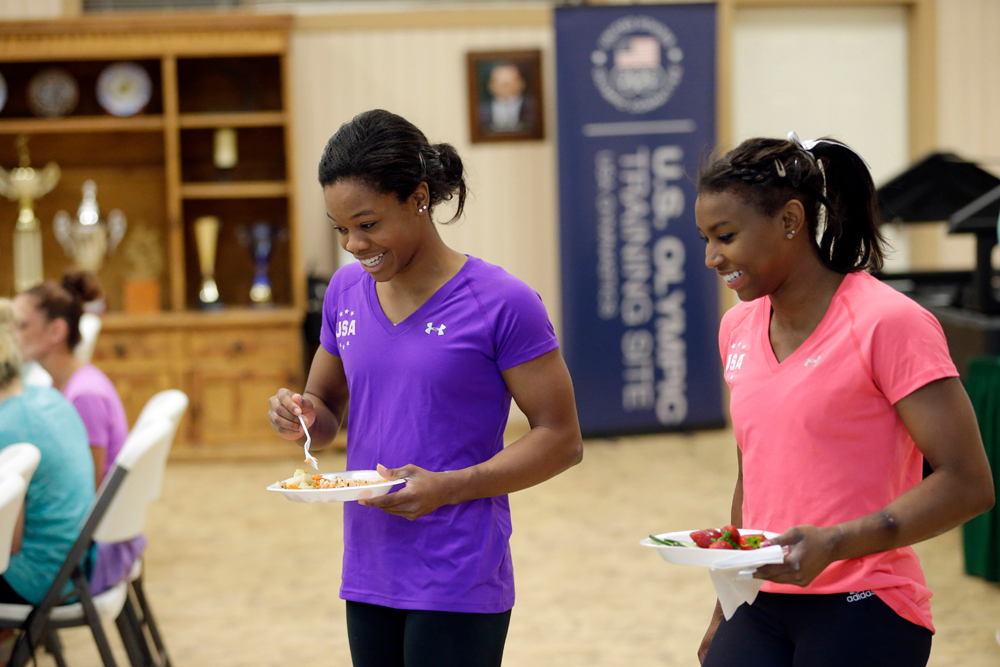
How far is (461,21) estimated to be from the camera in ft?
21.8

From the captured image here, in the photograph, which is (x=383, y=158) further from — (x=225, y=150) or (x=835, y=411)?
(x=225, y=150)

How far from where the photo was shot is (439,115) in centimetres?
672

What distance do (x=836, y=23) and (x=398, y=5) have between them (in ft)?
9.83

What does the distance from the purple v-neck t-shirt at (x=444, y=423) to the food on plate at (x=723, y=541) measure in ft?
0.90

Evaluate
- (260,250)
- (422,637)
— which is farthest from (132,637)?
(260,250)

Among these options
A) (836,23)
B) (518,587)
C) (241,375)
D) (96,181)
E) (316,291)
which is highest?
(836,23)

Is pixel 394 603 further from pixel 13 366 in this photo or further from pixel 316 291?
pixel 316 291

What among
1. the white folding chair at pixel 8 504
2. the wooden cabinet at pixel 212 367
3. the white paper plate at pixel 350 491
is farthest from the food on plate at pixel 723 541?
the wooden cabinet at pixel 212 367

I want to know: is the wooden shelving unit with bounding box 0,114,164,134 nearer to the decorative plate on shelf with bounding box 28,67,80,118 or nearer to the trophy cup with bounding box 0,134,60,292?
the decorative plate on shelf with bounding box 28,67,80,118

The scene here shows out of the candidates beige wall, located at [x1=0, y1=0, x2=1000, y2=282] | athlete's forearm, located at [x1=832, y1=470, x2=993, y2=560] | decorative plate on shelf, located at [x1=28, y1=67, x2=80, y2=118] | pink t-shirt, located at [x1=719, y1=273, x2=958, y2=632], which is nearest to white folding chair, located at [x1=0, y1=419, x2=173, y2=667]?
pink t-shirt, located at [x1=719, y1=273, x2=958, y2=632]

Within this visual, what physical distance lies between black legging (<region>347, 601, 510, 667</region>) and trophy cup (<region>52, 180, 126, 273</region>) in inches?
206

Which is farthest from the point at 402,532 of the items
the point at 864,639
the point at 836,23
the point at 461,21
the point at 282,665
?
the point at 836,23

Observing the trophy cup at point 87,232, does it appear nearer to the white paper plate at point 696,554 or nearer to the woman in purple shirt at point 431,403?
the woman in purple shirt at point 431,403

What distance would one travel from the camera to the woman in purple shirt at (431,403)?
1407 millimetres
